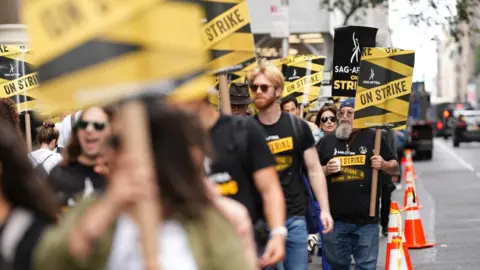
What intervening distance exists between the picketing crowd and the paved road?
4.56 ft

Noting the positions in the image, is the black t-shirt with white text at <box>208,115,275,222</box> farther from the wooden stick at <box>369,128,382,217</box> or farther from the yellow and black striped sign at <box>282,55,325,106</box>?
the yellow and black striped sign at <box>282,55,325,106</box>

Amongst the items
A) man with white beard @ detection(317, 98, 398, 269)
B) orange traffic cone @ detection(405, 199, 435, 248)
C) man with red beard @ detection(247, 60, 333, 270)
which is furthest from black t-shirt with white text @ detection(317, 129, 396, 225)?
orange traffic cone @ detection(405, 199, 435, 248)

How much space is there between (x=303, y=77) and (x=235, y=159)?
10991 millimetres

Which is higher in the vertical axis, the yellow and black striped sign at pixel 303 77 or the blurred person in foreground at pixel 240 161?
the blurred person in foreground at pixel 240 161

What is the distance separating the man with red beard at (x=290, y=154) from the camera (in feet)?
25.7

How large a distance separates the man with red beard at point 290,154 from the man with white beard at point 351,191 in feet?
4.76

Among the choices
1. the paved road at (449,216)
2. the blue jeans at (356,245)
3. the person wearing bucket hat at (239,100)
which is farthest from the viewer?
the paved road at (449,216)

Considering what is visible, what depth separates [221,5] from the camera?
23.7 ft

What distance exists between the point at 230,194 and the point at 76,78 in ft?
10.1

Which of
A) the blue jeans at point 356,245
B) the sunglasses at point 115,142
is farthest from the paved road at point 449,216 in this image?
the sunglasses at point 115,142

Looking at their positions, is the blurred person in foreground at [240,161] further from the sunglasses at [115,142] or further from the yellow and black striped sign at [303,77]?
the yellow and black striped sign at [303,77]

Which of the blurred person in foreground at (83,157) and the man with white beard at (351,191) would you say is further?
the man with white beard at (351,191)

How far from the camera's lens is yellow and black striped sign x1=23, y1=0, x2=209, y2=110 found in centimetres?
319

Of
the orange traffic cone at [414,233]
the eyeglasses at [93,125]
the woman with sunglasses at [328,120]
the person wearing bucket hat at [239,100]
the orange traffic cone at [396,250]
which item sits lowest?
the orange traffic cone at [414,233]
